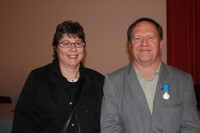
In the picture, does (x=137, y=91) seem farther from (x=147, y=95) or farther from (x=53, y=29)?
(x=53, y=29)

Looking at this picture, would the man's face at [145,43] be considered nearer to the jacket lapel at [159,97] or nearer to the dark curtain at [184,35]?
the jacket lapel at [159,97]

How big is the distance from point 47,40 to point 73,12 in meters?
0.86

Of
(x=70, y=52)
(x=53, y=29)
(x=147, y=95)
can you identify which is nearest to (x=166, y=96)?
(x=147, y=95)

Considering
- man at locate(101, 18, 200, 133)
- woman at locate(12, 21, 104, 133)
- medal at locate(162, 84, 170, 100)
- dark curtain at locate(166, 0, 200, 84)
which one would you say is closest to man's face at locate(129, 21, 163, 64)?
man at locate(101, 18, 200, 133)

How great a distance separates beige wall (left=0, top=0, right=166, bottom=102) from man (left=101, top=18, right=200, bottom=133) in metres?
3.01

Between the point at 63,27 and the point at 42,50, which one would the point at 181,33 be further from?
the point at 63,27

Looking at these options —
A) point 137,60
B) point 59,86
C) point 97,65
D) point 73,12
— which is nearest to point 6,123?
point 59,86

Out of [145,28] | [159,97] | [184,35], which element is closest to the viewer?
[159,97]

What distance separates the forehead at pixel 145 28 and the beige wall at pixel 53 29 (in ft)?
9.93

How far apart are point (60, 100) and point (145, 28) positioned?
103 centimetres

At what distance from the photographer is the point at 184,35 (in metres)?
4.97

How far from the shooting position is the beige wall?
5.24 metres

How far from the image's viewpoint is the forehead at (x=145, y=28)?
221 centimetres

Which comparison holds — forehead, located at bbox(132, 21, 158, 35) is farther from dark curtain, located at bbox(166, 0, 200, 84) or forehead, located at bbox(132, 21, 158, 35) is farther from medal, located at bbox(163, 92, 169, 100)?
dark curtain, located at bbox(166, 0, 200, 84)
